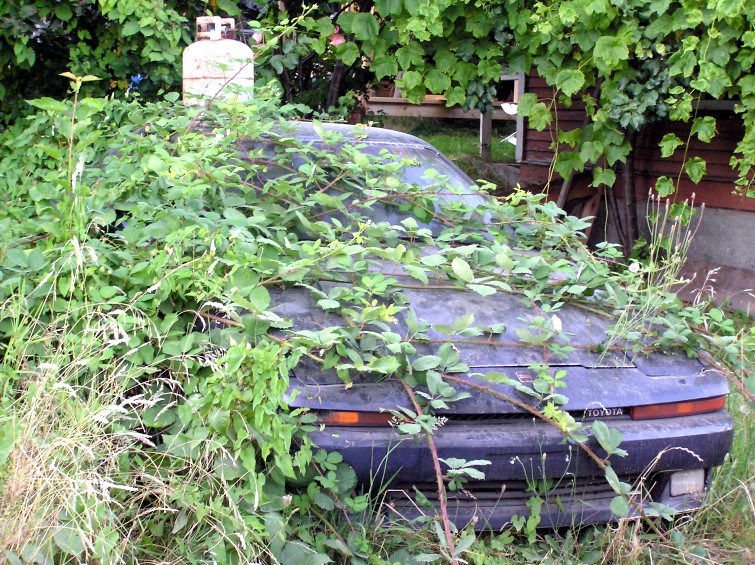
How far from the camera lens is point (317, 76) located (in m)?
9.14

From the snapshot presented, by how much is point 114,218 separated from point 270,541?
4.45ft

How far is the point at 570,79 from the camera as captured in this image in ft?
23.1

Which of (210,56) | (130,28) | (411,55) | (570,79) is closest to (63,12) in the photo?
(130,28)

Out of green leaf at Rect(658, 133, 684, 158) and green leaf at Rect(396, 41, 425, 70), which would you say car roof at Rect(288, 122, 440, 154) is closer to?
green leaf at Rect(396, 41, 425, 70)

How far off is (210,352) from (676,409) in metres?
1.70

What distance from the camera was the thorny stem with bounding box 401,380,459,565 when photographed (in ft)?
7.82

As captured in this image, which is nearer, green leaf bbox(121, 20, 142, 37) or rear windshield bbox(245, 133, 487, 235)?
rear windshield bbox(245, 133, 487, 235)

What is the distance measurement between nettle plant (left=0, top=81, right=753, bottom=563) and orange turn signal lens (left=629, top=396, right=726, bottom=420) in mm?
230

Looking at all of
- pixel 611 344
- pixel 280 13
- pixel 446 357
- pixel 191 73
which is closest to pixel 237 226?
pixel 446 357

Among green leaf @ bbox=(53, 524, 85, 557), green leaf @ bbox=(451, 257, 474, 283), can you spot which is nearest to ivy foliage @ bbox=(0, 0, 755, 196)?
green leaf @ bbox=(451, 257, 474, 283)

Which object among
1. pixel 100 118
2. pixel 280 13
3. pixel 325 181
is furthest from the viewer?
pixel 280 13

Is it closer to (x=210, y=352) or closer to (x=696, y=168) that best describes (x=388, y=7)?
(x=696, y=168)

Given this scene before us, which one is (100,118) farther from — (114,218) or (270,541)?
(270,541)

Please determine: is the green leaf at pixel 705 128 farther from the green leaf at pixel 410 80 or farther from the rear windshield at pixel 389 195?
the rear windshield at pixel 389 195
